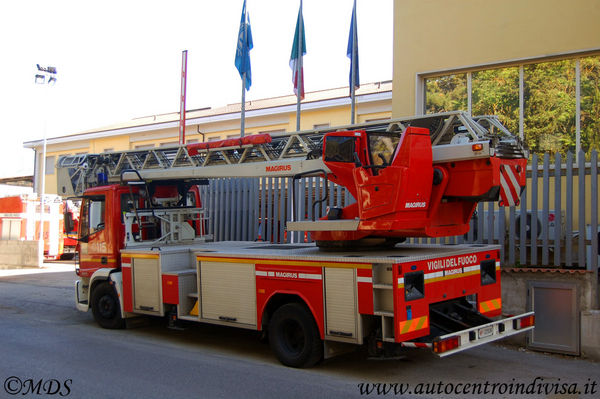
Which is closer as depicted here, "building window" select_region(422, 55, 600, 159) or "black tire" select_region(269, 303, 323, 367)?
"black tire" select_region(269, 303, 323, 367)

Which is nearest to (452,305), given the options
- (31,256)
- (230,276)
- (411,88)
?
(230,276)

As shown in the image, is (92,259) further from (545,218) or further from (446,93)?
(446,93)

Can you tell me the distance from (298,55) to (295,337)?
9.74 m

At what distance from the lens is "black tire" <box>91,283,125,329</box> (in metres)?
10.1

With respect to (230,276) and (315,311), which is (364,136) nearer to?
(315,311)

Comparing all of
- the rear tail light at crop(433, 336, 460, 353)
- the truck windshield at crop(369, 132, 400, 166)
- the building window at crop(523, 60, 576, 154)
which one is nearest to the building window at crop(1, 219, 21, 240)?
the building window at crop(523, 60, 576, 154)

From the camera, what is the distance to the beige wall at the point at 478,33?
11070 millimetres

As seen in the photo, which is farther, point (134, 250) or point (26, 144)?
point (26, 144)

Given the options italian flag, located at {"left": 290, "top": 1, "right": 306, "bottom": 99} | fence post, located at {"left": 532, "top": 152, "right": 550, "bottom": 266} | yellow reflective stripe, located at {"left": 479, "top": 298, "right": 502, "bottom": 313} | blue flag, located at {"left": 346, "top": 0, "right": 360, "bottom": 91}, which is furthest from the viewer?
italian flag, located at {"left": 290, "top": 1, "right": 306, "bottom": 99}

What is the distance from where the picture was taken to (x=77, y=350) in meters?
8.61

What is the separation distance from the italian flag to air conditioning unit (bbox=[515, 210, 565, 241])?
7.74m

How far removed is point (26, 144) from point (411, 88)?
2816cm

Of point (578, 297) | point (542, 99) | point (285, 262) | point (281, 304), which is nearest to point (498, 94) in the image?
point (542, 99)

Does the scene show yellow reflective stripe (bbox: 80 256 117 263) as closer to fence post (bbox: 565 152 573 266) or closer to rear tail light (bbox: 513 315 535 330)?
rear tail light (bbox: 513 315 535 330)
